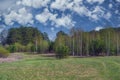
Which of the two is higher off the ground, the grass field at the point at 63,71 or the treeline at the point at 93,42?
the treeline at the point at 93,42

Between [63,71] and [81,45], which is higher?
[81,45]

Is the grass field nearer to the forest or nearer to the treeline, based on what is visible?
the forest

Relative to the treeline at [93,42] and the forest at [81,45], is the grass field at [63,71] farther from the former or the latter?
the treeline at [93,42]

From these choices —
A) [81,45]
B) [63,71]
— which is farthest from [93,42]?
[63,71]

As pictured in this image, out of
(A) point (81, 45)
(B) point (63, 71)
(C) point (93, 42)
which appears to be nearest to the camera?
(B) point (63, 71)

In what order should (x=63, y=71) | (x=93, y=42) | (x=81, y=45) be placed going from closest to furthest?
(x=63, y=71), (x=93, y=42), (x=81, y=45)

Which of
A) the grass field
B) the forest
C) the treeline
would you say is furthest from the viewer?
the treeline

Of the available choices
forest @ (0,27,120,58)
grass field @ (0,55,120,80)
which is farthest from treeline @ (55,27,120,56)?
grass field @ (0,55,120,80)

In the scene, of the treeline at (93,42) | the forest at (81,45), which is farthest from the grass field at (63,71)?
the treeline at (93,42)

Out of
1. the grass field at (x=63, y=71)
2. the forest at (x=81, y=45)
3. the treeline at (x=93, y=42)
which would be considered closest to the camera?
the grass field at (x=63, y=71)

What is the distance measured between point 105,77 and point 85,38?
65542mm

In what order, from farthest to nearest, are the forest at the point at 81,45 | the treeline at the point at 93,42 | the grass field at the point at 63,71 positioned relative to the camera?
the treeline at the point at 93,42 → the forest at the point at 81,45 → the grass field at the point at 63,71

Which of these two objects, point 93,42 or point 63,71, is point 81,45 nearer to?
point 93,42

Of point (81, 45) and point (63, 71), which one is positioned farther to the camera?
point (81, 45)
